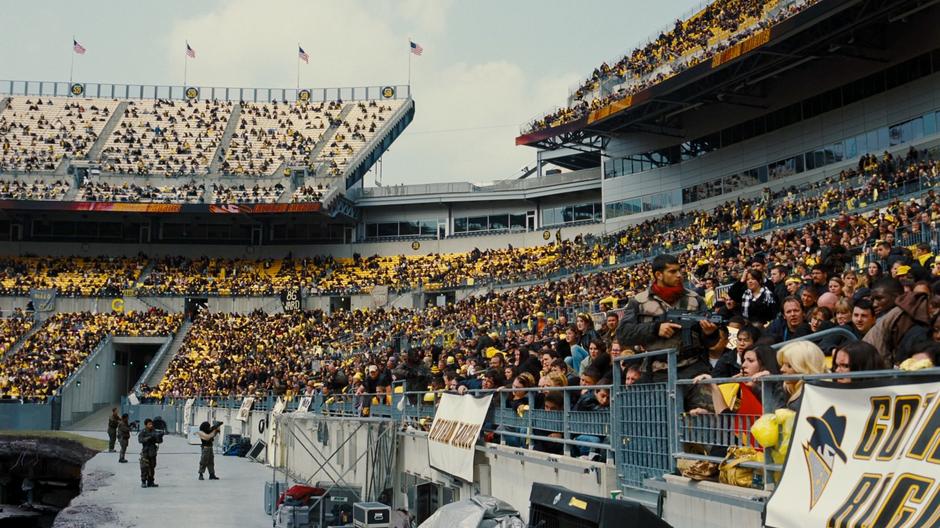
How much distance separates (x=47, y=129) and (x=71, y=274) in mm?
12887

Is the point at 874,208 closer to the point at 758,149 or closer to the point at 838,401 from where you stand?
the point at 758,149

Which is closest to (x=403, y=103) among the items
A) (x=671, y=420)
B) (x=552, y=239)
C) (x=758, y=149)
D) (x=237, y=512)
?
(x=552, y=239)

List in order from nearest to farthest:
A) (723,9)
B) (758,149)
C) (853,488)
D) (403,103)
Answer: (853,488) → (758,149) → (723,9) → (403,103)

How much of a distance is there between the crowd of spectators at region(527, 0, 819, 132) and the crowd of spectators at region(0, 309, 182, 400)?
23.4m

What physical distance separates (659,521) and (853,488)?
1378 mm

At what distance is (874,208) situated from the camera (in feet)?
86.6

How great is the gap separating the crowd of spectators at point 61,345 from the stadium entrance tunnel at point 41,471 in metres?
11.0

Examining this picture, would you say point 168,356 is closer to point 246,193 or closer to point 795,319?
point 246,193

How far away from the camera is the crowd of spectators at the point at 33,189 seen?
55531 millimetres

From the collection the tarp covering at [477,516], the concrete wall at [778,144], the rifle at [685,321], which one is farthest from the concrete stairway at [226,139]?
the rifle at [685,321]

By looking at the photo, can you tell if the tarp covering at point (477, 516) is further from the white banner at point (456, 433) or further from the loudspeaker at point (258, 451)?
the loudspeaker at point (258, 451)

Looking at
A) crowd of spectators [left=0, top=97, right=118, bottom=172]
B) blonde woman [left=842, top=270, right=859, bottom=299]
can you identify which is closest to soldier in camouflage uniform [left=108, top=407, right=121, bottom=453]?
blonde woman [left=842, top=270, right=859, bottom=299]

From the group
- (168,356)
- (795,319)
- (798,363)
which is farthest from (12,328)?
(798,363)

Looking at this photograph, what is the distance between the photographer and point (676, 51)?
1668 inches
